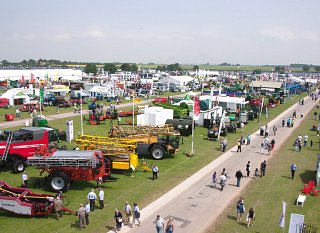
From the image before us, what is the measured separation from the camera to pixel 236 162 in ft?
79.5

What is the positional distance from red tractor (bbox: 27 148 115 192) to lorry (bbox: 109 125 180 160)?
6.75 meters

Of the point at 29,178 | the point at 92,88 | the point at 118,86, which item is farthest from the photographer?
the point at 118,86

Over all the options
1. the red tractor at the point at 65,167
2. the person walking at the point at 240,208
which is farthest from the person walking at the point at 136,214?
the person walking at the point at 240,208

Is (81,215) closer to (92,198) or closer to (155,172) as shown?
(92,198)

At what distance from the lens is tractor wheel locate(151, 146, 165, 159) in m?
23.5

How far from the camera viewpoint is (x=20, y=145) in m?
20.0

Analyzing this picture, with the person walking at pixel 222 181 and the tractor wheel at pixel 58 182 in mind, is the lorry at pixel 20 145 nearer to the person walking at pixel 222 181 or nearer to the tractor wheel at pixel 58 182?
the tractor wheel at pixel 58 182

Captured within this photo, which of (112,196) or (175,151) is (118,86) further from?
(112,196)

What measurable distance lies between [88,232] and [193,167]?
1084 centimetres

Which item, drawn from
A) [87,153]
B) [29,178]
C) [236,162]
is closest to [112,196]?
[87,153]

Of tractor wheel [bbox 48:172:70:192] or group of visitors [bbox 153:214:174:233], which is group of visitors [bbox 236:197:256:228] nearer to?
group of visitors [bbox 153:214:174:233]

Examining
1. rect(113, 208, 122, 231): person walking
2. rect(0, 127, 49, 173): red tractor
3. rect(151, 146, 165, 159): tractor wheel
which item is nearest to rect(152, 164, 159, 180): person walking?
rect(151, 146, 165, 159): tractor wheel

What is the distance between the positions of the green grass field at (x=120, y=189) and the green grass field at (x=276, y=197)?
406 cm

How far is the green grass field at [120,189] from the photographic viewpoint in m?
13.5
